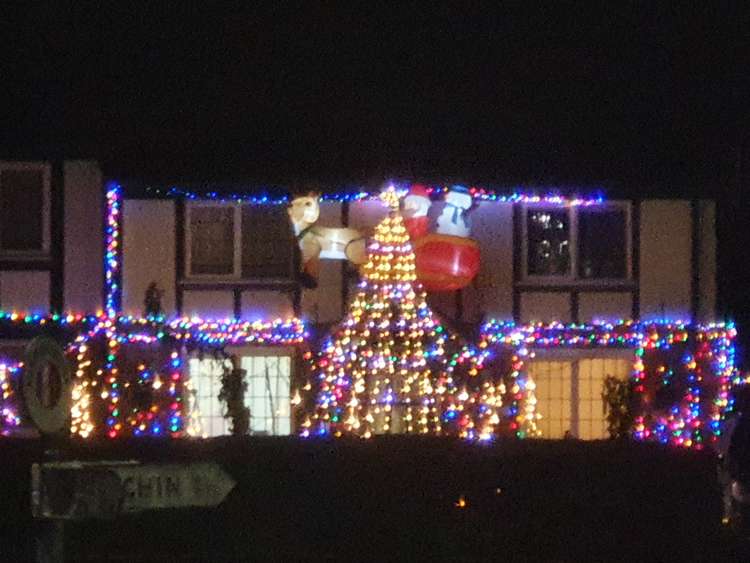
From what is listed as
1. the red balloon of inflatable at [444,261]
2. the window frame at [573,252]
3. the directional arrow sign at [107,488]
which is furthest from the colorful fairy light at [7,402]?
the directional arrow sign at [107,488]

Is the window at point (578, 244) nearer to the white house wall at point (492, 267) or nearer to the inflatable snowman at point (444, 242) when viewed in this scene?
the white house wall at point (492, 267)

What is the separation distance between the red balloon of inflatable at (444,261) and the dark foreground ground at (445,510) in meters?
7.40

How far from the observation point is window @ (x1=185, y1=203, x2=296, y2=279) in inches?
875

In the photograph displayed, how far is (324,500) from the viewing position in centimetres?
1406

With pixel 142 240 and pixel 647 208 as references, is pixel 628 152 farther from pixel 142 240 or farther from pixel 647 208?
pixel 142 240

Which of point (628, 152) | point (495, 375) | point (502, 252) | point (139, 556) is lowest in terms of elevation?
point (139, 556)

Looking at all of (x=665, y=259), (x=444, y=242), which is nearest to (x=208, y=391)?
(x=444, y=242)

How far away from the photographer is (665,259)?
2266 cm

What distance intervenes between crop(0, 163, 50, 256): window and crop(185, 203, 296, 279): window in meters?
2.15

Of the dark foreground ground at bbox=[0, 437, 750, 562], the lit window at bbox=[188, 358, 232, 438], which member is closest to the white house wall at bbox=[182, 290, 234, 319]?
the lit window at bbox=[188, 358, 232, 438]

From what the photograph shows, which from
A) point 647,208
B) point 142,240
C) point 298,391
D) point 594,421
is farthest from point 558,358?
point 142,240

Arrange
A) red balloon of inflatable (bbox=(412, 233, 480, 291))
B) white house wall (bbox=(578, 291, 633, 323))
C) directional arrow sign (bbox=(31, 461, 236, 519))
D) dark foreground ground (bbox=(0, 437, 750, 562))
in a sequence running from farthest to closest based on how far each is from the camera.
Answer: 1. white house wall (bbox=(578, 291, 633, 323))
2. red balloon of inflatable (bbox=(412, 233, 480, 291))
3. dark foreground ground (bbox=(0, 437, 750, 562))
4. directional arrow sign (bbox=(31, 461, 236, 519))

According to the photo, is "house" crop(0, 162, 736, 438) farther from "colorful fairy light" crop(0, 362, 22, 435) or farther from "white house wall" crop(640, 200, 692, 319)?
"colorful fairy light" crop(0, 362, 22, 435)

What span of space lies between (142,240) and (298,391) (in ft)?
10.7
